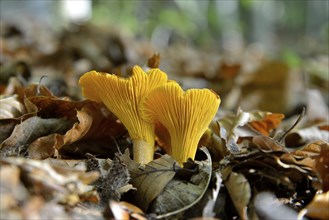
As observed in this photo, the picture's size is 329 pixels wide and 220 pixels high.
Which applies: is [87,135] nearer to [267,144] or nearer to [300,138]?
[267,144]

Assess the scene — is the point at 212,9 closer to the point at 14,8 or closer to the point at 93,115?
the point at 14,8

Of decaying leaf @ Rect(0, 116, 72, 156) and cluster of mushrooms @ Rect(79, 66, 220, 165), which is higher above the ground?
cluster of mushrooms @ Rect(79, 66, 220, 165)

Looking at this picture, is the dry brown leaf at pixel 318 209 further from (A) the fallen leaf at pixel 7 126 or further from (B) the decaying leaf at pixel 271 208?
(A) the fallen leaf at pixel 7 126

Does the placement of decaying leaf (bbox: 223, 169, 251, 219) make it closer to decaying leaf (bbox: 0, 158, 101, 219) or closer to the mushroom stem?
the mushroom stem

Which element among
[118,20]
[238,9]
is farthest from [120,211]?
[238,9]

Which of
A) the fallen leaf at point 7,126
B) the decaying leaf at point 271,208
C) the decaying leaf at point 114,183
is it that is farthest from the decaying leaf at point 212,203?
the fallen leaf at point 7,126

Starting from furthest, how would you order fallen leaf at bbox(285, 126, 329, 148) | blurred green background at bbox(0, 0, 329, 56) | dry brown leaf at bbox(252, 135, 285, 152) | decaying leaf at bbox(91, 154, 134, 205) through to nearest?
blurred green background at bbox(0, 0, 329, 56) < fallen leaf at bbox(285, 126, 329, 148) < dry brown leaf at bbox(252, 135, 285, 152) < decaying leaf at bbox(91, 154, 134, 205)

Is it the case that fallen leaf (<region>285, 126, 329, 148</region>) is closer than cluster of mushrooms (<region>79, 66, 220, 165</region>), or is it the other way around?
cluster of mushrooms (<region>79, 66, 220, 165</region>)

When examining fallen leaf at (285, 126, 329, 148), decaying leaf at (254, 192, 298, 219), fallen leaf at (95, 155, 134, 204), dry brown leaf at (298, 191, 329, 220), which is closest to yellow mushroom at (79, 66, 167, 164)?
fallen leaf at (95, 155, 134, 204)
